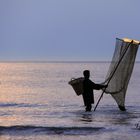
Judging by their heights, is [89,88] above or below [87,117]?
above

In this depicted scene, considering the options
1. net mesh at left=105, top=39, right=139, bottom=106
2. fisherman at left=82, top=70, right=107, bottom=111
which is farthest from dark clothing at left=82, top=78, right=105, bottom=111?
net mesh at left=105, top=39, right=139, bottom=106

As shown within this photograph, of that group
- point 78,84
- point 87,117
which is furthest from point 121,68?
point 87,117

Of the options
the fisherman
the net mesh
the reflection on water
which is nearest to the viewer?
the reflection on water

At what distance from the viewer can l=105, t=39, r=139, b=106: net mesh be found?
69.9 feet

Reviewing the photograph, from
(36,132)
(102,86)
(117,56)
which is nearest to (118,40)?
(117,56)

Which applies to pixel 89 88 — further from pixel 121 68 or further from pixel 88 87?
pixel 121 68

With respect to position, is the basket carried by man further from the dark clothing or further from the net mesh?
the net mesh

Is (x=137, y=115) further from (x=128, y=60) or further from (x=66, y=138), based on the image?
(x=66, y=138)

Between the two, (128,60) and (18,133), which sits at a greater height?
(128,60)

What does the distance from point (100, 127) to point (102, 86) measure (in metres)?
3.04

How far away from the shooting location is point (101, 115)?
21734mm

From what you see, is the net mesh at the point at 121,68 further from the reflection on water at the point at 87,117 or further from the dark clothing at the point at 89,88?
the reflection on water at the point at 87,117

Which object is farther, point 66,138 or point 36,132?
point 36,132

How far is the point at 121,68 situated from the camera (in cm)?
2162
